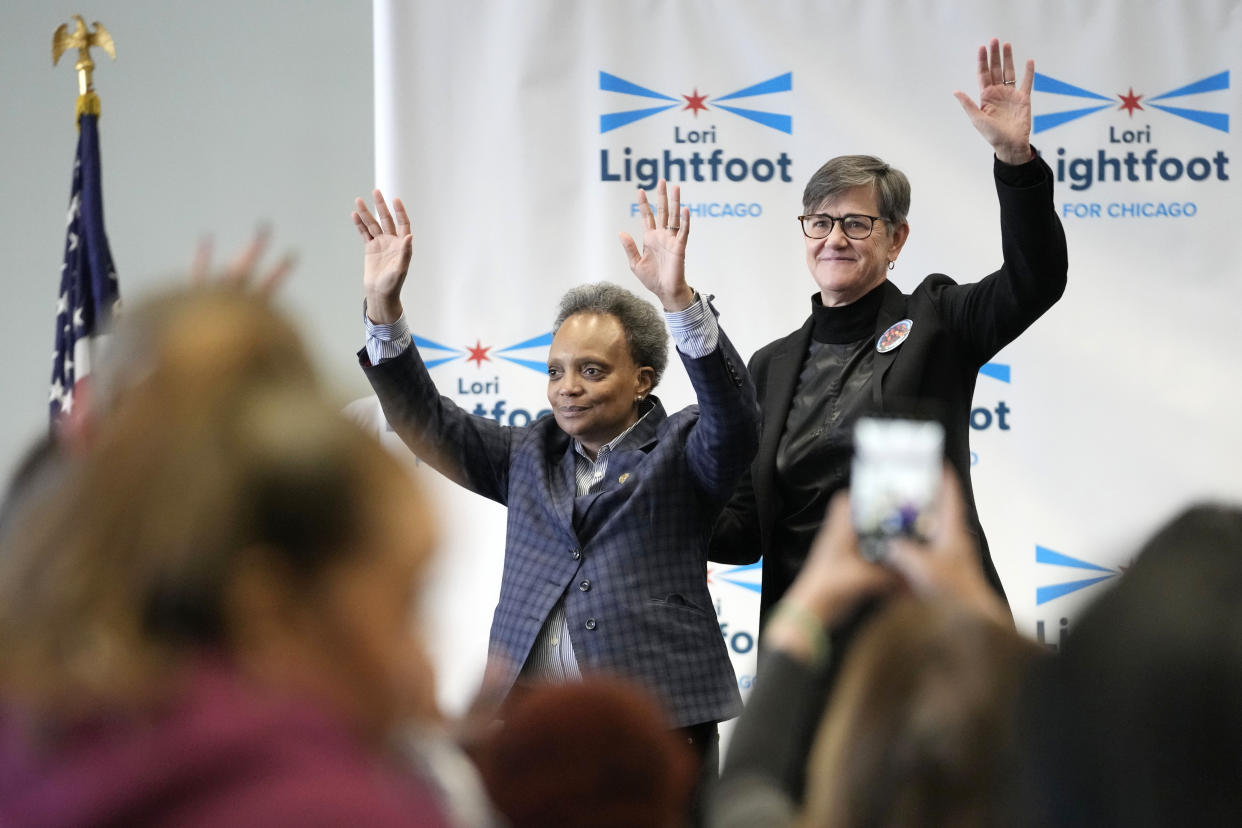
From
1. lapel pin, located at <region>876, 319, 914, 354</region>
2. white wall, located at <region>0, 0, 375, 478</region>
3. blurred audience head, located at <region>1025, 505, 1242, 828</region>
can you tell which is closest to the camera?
blurred audience head, located at <region>1025, 505, 1242, 828</region>

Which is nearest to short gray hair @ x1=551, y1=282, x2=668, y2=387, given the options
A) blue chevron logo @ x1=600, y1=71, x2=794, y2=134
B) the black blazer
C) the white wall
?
the black blazer

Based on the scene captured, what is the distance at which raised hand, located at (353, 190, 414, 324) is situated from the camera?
2.77m

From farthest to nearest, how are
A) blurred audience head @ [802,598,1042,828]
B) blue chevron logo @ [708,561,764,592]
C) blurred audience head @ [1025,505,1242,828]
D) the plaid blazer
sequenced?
blue chevron logo @ [708,561,764,592] < the plaid blazer < blurred audience head @ [802,598,1042,828] < blurred audience head @ [1025,505,1242,828]

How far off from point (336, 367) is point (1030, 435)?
11.5 ft

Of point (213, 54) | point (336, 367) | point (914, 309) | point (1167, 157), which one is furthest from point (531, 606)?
point (213, 54)

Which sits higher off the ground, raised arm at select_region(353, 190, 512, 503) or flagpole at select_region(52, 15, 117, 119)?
flagpole at select_region(52, 15, 117, 119)

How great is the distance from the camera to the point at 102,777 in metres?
0.68

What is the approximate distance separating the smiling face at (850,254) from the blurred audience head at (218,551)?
215 centimetres

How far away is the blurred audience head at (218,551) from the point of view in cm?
71

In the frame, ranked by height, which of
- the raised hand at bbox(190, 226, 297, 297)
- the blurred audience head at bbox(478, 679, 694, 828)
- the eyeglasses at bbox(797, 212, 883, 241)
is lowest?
the blurred audience head at bbox(478, 679, 694, 828)

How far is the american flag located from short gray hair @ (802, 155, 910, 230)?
2160 mm

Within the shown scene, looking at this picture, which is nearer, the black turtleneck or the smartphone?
the smartphone

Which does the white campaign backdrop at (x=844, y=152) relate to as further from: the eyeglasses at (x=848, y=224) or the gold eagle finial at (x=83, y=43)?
the eyeglasses at (x=848, y=224)

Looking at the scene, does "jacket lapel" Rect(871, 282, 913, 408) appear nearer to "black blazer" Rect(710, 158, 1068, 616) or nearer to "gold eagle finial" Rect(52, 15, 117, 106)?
"black blazer" Rect(710, 158, 1068, 616)
